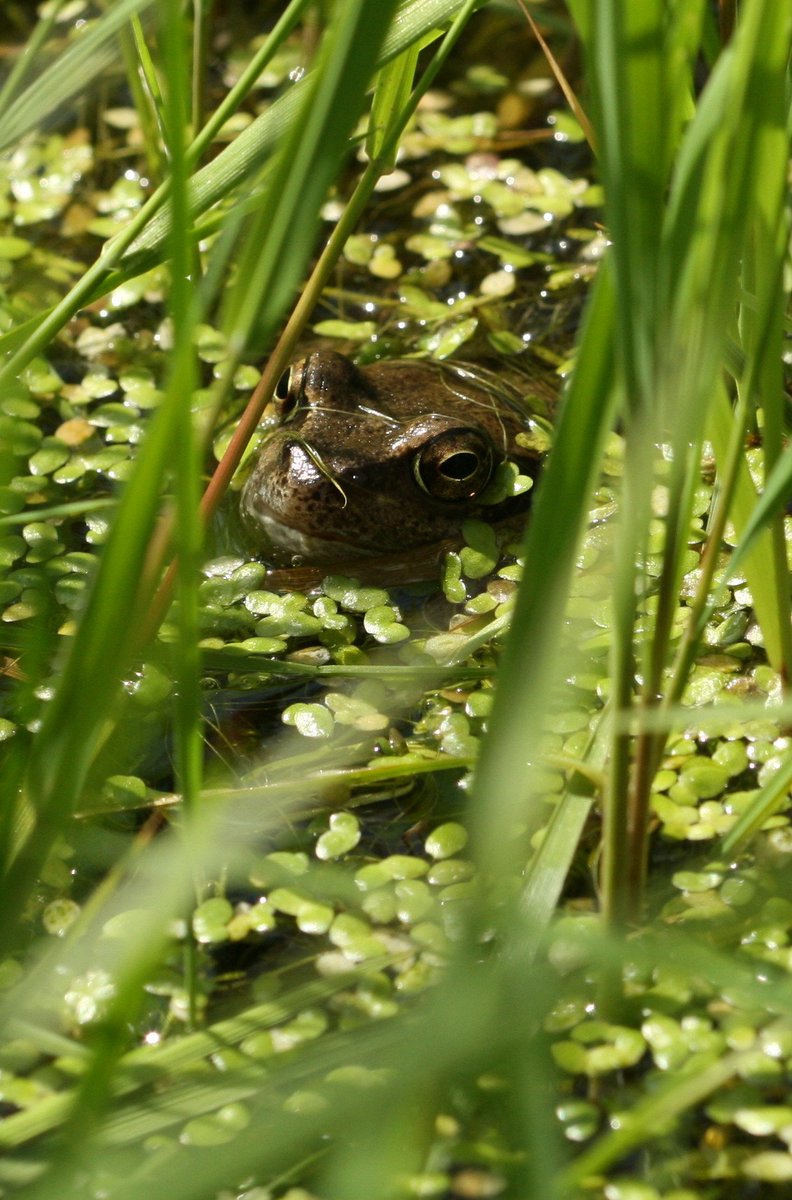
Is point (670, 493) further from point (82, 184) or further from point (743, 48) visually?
point (82, 184)

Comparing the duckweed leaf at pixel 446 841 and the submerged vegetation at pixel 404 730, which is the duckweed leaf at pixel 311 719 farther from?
the duckweed leaf at pixel 446 841

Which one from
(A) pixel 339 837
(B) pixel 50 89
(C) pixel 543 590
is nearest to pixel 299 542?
(A) pixel 339 837

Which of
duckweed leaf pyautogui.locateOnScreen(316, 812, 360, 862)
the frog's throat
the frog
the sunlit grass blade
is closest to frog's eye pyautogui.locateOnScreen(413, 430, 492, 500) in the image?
the frog

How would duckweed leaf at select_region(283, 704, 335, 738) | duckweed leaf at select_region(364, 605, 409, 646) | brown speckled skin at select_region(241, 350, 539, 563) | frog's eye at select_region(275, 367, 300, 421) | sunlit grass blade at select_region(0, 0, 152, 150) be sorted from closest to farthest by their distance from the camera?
sunlit grass blade at select_region(0, 0, 152, 150) → duckweed leaf at select_region(283, 704, 335, 738) → duckweed leaf at select_region(364, 605, 409, 646) → brown speckled skin at select_region(241, 350, 539, 563) → frog's eye at select_region(275, 367, 300, 421)

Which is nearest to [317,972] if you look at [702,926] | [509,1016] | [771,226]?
[702,926]

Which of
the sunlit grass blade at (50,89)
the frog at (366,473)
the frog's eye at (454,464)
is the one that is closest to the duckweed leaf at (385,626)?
the frog at (366,473)

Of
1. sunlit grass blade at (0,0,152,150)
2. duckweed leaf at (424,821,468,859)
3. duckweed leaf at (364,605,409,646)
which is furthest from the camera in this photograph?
duckweed leaf at (364,605,409,646)

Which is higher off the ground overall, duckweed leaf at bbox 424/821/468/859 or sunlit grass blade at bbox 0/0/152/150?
sunlit grass blade at bbox 0/0/152/150

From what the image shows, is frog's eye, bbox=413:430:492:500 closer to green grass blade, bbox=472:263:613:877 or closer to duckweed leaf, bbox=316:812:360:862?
duckweed leaf, bbox=316:812:360:862
